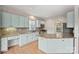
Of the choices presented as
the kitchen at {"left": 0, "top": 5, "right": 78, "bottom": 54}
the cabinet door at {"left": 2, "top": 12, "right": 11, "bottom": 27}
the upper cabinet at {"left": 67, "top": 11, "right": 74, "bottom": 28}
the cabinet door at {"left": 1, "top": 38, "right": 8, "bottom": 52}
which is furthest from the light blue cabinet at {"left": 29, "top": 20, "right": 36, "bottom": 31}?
the upper cabinet at {"left": 67, "top": 11, "right": 74, "bottom": 28}

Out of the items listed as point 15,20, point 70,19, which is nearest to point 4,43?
point 15,20

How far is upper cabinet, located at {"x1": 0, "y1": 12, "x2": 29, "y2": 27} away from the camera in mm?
2189

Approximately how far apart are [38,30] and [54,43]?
47 centimetres

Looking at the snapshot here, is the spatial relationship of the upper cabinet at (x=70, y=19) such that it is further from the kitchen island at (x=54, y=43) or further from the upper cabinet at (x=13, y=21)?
the upper cabinet at (x=13, y=21)

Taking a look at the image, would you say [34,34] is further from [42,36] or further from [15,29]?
[15,29]

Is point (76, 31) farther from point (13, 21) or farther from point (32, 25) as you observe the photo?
point (13, 21)

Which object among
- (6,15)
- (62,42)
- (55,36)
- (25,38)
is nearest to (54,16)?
(55,36)

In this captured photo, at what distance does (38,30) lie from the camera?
2328 mm

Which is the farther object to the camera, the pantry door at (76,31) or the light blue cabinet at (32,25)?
the light blue cabinet at (32,25)

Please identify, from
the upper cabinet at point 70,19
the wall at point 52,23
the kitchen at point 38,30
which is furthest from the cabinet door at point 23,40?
the upper cabinet at point 70,19

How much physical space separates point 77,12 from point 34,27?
941mm

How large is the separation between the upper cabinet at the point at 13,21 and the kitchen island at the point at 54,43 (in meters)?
0.51

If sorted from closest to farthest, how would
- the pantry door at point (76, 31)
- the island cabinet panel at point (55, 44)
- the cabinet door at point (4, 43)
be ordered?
the pantry door at point (76, 31) → the cabinet door at point (4, 43) → the island cabinet panel at point (55, 44)

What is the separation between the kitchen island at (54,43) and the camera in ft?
7.45
